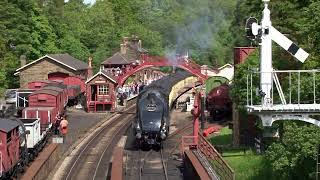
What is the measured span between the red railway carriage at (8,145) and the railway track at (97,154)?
11.1 ft

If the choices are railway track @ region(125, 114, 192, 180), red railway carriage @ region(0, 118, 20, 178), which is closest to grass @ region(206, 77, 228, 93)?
railway track @ region(125, 114, 192, 180)

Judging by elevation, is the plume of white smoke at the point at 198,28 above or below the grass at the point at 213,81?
above

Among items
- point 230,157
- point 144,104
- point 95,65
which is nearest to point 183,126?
point 144,104

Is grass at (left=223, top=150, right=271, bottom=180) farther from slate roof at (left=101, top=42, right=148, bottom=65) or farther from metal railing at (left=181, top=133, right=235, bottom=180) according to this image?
slate roof at (left=101, top=42, right=148, bottom=65)

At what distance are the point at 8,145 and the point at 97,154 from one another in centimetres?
1112

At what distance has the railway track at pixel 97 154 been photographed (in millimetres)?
29266

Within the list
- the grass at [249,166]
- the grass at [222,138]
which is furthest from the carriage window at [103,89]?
the grass at [249,166]

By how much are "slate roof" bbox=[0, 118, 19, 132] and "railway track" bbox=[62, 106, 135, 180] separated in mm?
3819

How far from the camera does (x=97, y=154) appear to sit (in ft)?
114

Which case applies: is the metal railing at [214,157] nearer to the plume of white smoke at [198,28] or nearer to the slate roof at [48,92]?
the slate roof at [48,92]

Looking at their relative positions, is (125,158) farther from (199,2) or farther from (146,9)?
(146,9)

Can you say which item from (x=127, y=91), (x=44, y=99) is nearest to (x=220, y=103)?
(x=44, y=99)

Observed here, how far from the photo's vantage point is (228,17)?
419 ft

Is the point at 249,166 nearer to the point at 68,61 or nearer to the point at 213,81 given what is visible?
the point at 213,81
